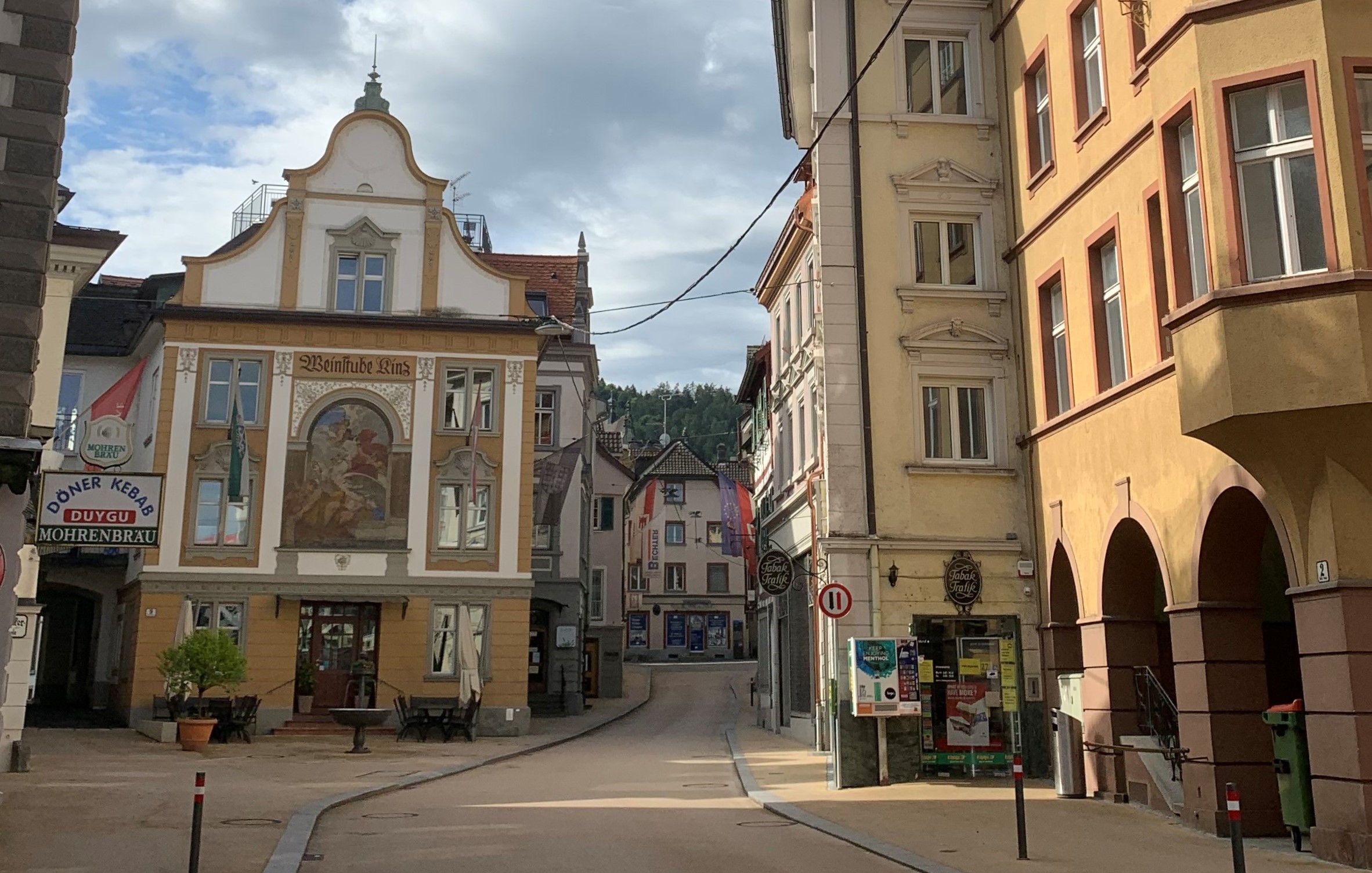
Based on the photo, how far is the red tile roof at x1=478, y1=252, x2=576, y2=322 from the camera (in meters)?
42.8

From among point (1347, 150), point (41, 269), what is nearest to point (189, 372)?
point (41, 269)

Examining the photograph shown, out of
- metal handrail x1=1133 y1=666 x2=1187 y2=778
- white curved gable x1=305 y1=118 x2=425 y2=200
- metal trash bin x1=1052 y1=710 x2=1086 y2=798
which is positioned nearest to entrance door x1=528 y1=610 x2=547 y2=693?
white curved gable x1=305 y1=118 x2=425 y2=200

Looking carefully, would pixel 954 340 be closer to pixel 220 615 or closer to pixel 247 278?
pixel 247 278

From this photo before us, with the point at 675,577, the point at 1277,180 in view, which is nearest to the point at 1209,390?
the point at 1277,180

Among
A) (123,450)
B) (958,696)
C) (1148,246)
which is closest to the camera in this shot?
(1148,246)

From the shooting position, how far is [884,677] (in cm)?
1872

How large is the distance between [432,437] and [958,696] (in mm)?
17760

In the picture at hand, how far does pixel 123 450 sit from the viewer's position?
22172 millimetres

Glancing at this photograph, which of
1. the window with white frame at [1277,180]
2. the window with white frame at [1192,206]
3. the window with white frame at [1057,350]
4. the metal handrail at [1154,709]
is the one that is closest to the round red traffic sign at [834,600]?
the metal handrail at [1154,709]

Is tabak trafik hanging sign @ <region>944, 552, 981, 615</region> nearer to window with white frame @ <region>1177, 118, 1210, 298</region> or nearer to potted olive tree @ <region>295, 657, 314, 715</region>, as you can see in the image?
window with white frame @ <region>1177, 118, 1210, 298</region>

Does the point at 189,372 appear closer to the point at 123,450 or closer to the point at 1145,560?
the point at 123,450

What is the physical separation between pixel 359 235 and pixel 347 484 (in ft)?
22.5

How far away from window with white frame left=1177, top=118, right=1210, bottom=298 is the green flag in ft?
71.7

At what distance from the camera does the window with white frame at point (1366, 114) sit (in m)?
11.9
